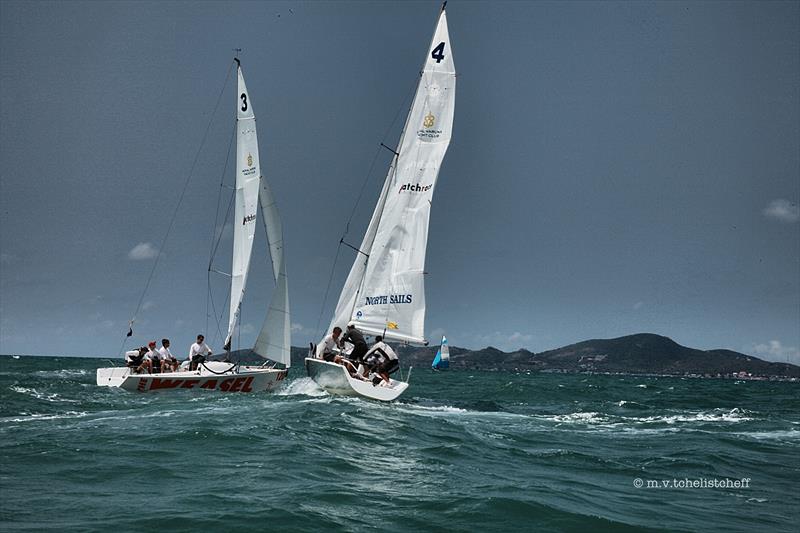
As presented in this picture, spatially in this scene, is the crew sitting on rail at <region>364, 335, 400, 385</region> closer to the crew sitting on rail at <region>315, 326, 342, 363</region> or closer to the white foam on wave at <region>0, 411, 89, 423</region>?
the crew sitting on rail at <region>315, 326, 342, 363</region>

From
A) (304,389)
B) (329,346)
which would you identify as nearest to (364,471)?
(329,346)

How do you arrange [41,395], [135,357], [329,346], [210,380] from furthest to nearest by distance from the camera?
1. [135,357]
2. [210,380]
3. [41,395]
4. [329,346]

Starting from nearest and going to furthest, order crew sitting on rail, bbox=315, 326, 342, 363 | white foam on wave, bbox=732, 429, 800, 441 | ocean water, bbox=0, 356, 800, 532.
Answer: ocean water, bbox=0, 356, 800, 532
white foam on wave, bbox=732, 429, 800, 441
crew sitting on rail, bbox=315, 326, 342, 363

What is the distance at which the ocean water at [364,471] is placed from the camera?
32.8ft

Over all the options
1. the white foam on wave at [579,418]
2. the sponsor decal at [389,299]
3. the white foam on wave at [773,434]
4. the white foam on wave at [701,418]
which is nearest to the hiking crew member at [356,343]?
the sponsor decal at [389,299]

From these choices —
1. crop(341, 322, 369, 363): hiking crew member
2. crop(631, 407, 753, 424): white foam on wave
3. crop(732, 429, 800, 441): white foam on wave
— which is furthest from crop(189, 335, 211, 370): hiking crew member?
crop(732, 429, 800, 441): white foam on wave

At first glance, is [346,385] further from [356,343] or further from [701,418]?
[701,418]

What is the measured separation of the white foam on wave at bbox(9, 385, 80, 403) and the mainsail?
948 cm

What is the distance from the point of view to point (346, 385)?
2438cm

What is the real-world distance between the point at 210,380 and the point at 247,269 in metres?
6.56

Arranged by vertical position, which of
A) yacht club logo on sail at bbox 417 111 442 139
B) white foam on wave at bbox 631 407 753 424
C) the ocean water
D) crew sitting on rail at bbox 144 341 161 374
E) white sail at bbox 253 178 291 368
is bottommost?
the ocean water

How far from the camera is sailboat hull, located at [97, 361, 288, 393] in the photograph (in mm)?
28469

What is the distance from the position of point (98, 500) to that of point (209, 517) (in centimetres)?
187

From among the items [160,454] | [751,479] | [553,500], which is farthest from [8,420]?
[751,479]
